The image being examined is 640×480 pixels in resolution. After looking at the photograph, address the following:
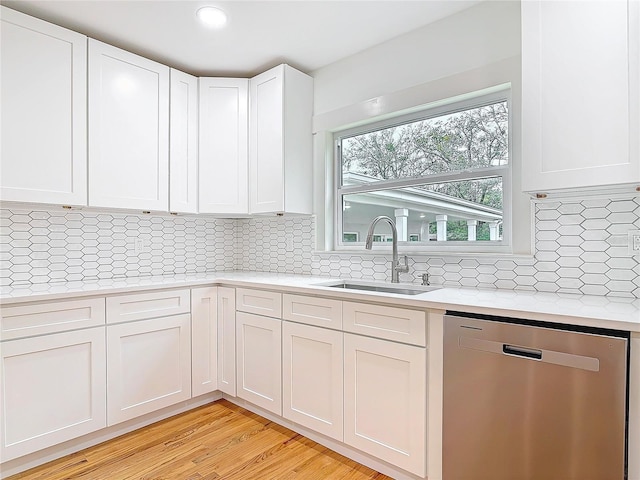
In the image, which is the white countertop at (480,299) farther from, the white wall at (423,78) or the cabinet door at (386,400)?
the white wall at (423,78)

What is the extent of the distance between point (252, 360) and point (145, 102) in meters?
1.88

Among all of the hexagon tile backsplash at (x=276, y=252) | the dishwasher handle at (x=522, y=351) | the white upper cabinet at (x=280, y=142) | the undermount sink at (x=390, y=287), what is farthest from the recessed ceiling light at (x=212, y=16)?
the dishwasher handle at (x=522, y=351)

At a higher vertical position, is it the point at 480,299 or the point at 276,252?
the point at 276,252

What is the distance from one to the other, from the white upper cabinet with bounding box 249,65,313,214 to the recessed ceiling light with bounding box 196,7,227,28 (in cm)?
55

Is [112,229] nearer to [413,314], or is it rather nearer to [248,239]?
[248,239]

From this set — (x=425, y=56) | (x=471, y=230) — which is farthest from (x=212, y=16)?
(x=471, y=230)

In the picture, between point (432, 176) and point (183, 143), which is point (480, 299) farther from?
point (183, 143)

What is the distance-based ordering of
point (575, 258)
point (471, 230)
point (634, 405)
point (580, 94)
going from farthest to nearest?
point (471, 230)
point (575, 258)
point (580, 94)
point (634, 405)

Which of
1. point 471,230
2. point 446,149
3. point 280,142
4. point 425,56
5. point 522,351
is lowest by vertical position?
point 522,351

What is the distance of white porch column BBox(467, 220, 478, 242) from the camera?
2209mm

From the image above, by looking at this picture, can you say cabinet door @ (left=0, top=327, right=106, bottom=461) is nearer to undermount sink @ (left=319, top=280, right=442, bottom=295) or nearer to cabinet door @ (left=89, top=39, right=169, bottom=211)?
cabinet door @ (left=89, top=39, right=169, bottom=211)

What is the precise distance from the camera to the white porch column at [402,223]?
2520 mm

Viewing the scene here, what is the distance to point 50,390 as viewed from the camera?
198 cm

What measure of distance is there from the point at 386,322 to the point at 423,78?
151 cm
